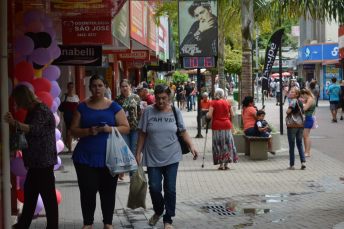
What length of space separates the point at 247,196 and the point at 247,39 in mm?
7267

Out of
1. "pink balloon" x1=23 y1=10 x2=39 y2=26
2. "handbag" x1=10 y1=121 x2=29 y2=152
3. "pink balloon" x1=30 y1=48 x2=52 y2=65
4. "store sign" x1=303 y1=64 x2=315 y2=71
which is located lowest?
"handbag" x1=10 y1=121 x2=29 y2=152

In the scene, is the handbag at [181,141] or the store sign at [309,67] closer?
the handbag at [181,141]

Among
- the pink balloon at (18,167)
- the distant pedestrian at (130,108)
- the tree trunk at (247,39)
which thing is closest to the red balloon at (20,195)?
the pink balloon at (18,167)

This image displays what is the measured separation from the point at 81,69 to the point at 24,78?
1212cm

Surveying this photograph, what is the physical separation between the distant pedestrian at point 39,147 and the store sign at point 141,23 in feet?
33.2

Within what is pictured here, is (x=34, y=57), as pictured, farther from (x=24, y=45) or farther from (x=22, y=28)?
(x=22, y=28)

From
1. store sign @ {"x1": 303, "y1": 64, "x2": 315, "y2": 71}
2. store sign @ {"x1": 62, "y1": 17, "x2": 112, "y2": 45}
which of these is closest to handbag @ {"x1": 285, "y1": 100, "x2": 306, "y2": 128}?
store sign @ {"x1": 62, "y1": 17, "x2": 112, "y2": 45}

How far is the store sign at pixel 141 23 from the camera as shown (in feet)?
54.4

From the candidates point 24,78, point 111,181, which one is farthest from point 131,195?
point 24,78

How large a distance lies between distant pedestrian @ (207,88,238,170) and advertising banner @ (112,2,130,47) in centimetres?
264

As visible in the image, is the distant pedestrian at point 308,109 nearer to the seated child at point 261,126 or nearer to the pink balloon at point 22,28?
the seated child at point 261,126

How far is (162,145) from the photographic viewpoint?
636 centimetres

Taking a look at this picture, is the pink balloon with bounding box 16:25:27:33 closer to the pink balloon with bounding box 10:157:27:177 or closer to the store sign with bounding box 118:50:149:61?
the pink balloon with bounding box 10:157:27:177

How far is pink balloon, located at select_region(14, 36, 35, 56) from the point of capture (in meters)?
7.00
